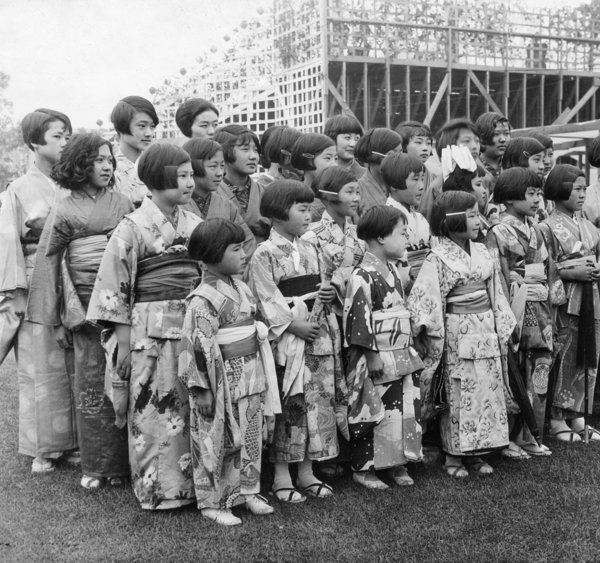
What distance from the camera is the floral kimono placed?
4.42m

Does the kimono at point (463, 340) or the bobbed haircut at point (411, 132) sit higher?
the bobbed haircut at point (411, 132)

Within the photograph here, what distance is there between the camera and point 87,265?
14.3 feet

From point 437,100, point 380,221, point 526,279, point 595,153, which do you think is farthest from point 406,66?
point 380,221

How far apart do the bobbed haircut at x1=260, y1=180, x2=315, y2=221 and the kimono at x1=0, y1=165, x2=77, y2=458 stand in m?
1.41

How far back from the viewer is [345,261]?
14.8ft

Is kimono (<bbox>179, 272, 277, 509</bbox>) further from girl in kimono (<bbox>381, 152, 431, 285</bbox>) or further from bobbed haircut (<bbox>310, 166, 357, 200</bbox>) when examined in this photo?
girl in kimono (<bbox>381, 152, 431, 285</bbox>)

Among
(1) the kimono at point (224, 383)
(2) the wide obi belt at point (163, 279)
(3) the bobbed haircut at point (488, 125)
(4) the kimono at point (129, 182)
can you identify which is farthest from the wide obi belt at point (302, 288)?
(3) the bobbed haircut at point (488, 125)

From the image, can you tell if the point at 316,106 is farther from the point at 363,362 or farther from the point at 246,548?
the point at 246,548

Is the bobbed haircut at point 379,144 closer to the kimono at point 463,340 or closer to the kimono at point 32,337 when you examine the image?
the kimono at point 463,340

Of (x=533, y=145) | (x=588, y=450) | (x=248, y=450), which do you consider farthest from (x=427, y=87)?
(x=248, y=450)

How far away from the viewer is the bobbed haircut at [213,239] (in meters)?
3.76

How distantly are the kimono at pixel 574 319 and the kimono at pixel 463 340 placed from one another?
1007 millimetres

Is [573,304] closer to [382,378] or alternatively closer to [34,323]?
[382,378]

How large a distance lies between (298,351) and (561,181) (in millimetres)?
2498
